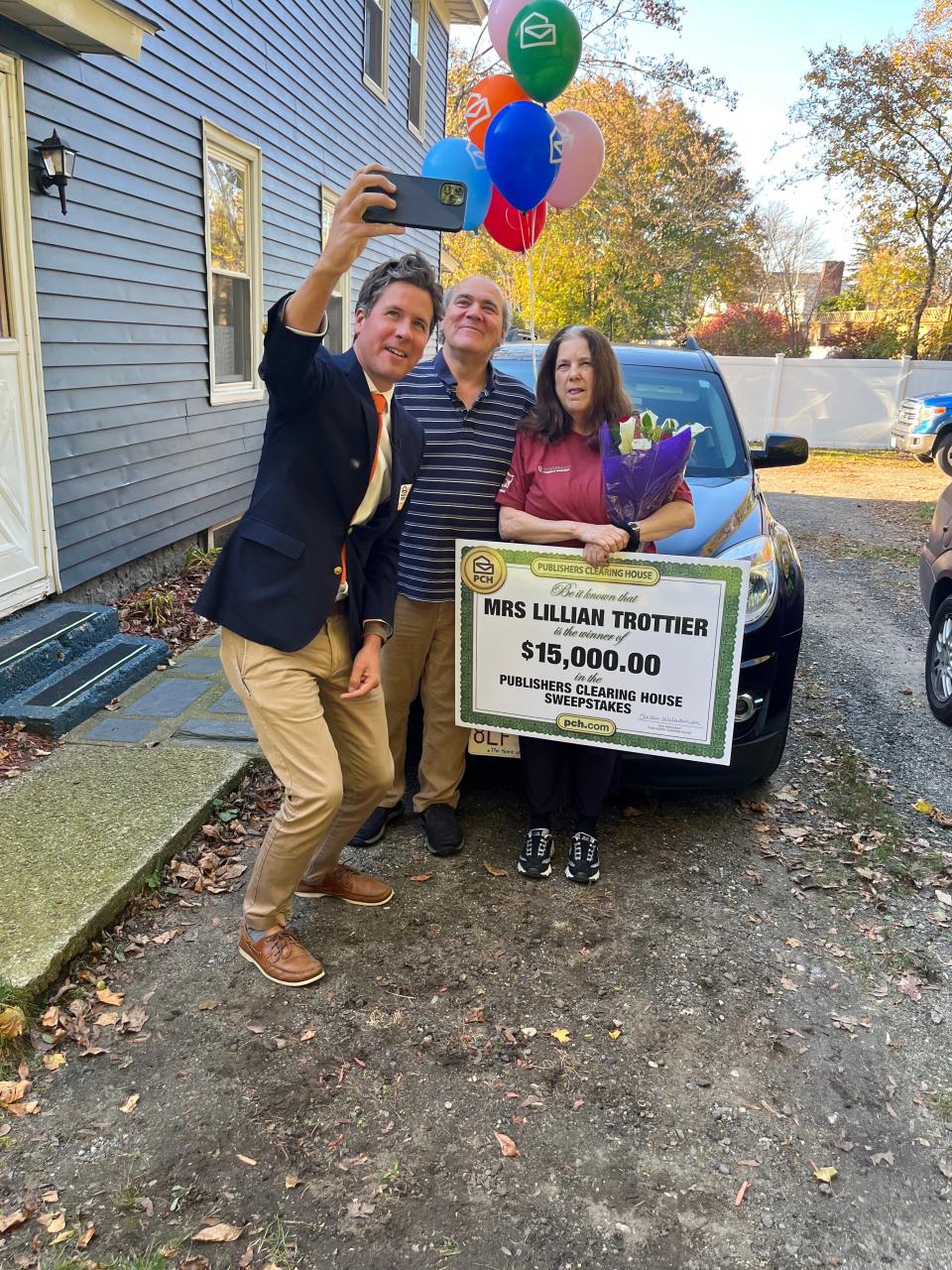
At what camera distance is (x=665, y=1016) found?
274 centimetres

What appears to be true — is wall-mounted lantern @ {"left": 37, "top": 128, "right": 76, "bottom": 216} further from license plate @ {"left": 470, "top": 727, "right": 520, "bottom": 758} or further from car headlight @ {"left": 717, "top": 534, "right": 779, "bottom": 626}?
car headlight @ {"left": 717, "top": 534, "right": 779, "bottom": 626}

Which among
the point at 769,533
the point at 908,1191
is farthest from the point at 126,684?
the point at 908,1191

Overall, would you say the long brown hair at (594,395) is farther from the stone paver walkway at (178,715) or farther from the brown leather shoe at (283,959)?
the stone paver walkway at (178,715)

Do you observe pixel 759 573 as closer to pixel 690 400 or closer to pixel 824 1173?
pixel 690 400

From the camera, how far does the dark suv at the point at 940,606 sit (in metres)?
5.18

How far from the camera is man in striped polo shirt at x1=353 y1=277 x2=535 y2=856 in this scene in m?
3.23

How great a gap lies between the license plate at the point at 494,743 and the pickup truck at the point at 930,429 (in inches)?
569

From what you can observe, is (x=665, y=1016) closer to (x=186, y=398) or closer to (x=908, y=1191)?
(x=908, y=1191)

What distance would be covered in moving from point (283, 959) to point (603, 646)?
154 cm

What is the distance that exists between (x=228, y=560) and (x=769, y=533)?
232 centimetres

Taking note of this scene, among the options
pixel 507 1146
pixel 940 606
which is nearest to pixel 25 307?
pixel 507 1146

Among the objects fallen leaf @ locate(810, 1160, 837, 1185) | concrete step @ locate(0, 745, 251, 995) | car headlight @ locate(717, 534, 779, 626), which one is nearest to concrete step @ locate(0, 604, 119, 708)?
concrete step @ locate(0, 745, 251, 995)

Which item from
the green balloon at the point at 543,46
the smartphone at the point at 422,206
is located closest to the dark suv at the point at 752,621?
the smartphone at the point at 422,206

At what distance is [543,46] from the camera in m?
3.90
